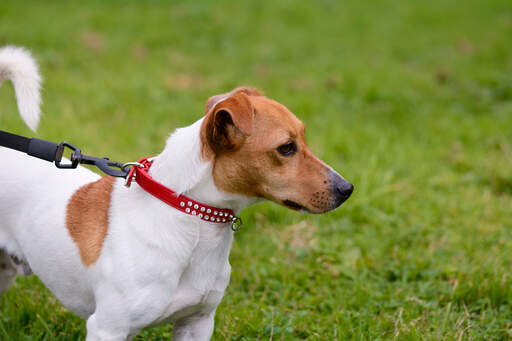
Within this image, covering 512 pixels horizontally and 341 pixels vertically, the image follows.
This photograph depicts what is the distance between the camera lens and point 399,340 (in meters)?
3.17

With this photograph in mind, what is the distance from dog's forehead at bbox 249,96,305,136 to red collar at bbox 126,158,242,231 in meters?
0.49

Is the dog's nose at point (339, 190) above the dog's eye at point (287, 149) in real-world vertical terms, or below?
below

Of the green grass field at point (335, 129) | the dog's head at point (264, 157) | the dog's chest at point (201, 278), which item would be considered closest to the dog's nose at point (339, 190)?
the dog's head at point (264, 157)

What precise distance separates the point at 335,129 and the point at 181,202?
4249 mm

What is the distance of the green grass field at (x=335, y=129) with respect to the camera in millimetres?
3583

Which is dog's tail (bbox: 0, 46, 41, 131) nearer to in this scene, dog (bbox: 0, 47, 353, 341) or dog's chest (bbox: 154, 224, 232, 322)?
dog (bbox: 0, 47, 353, 341)

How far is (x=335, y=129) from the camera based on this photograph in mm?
6508

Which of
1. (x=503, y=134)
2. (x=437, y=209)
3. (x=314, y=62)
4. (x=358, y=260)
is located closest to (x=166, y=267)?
(x=358, y=260)

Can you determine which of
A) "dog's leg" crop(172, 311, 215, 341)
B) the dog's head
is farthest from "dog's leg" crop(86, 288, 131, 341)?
the dog's head

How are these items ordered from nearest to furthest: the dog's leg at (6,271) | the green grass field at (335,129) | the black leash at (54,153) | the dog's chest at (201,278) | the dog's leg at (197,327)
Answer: the dog's chest at (201,278)
the black leash at (54,153)
the dog's leg at (197,327)
the dog's leg at (6,271)
the green grass field at (335,129)

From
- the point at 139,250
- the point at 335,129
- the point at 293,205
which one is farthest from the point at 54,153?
the point at 335,129

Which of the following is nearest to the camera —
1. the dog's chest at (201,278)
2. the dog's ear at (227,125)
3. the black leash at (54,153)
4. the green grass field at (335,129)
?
the dog's ear at (227,125)

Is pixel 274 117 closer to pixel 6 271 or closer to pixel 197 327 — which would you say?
pixel 197 327

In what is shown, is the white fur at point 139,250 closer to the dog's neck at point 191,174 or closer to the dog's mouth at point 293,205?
the dog's neck at point 191,174
